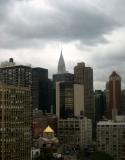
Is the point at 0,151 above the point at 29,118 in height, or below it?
below

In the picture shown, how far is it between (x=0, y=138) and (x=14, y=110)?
10603mm

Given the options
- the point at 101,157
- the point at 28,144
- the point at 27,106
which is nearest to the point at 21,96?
the point at 27,106

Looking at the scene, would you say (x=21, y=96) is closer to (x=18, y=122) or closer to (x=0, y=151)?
(x=18, y=122)

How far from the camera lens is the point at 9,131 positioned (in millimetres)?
150625

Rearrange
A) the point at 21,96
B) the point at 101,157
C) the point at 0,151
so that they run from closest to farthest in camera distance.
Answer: the point at 0,151, the point at 21,96, the point at 101,157

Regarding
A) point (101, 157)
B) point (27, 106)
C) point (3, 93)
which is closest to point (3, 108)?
point (3, 93)

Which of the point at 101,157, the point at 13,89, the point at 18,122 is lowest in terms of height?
the point at 101,157

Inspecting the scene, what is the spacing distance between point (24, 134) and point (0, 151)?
14103mm

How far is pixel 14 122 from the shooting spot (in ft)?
503

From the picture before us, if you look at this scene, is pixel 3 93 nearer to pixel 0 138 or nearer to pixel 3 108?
pixel 3 108

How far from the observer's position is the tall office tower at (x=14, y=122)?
486ft

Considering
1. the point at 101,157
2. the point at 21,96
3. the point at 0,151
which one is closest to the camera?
the point at 0,151

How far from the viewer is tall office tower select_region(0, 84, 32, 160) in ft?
486

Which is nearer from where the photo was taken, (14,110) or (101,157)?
(14,110)
